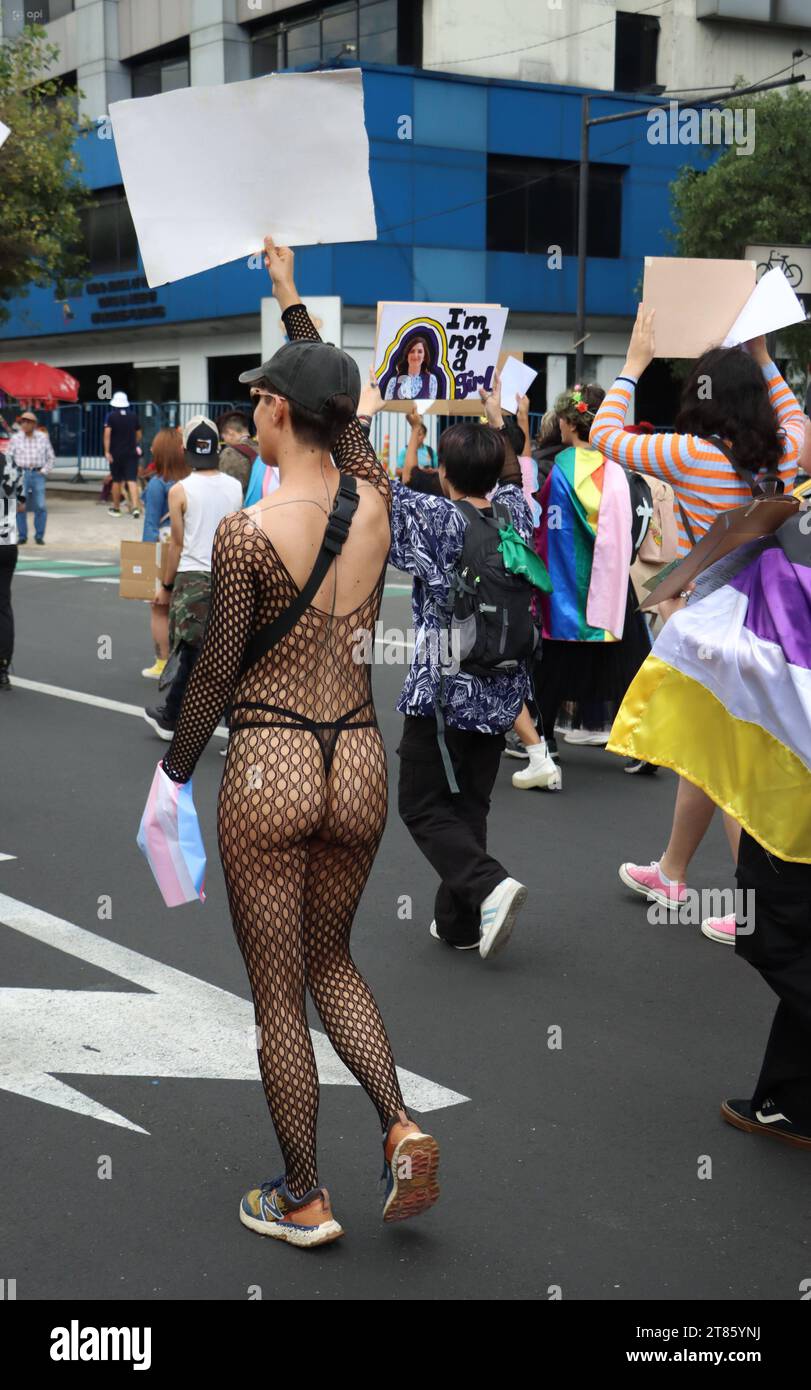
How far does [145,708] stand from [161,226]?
21.2 feet

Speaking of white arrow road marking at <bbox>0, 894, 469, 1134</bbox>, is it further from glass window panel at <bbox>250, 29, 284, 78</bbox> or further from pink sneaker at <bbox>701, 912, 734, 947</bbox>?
glass window panel at <bbox>250, 29, 284, 78</bbox>

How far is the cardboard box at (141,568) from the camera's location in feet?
34.4

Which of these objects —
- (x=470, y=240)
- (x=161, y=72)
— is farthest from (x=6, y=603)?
(x=161, y=72)

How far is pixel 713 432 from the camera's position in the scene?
195 inches

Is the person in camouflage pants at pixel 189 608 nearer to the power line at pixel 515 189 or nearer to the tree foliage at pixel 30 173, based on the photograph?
the tree foliage at pixel 30 173

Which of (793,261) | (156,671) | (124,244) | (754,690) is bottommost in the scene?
(156,671)

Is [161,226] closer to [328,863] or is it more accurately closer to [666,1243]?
[328,863]

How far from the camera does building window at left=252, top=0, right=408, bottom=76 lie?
33406 millimetres

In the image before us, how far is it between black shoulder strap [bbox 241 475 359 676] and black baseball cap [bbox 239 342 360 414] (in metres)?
0.23

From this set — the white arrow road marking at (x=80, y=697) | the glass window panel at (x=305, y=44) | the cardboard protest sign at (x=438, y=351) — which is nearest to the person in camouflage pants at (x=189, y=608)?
the white arrow road marking at (x=80, y=697)

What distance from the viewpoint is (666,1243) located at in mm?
3342

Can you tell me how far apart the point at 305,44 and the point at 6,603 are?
93.4ft

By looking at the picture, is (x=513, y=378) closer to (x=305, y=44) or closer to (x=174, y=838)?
(x=174, y=838)

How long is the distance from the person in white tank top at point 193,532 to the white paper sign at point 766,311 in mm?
4147
